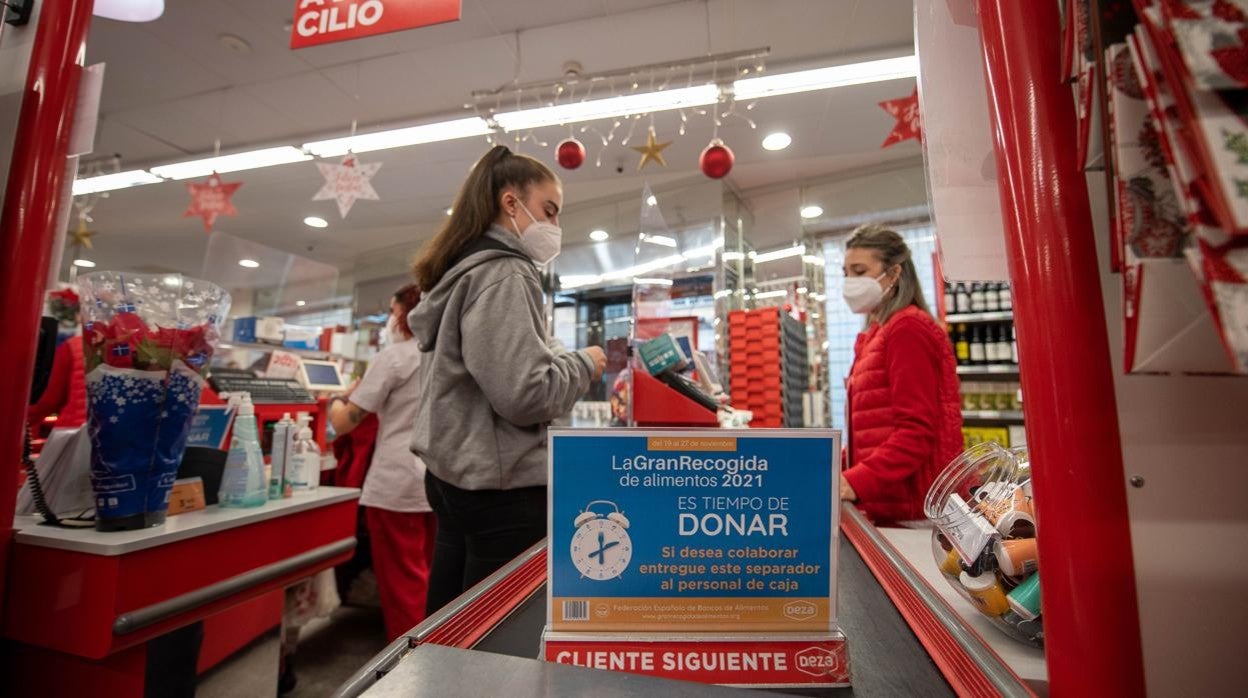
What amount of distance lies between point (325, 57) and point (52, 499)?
13.1ft

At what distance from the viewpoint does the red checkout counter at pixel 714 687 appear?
16.9 inches

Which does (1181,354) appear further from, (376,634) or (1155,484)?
(376,634)

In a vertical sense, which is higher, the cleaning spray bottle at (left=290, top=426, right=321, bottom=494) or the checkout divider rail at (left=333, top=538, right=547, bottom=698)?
the cleaning spray bottle at (left=290, top=426, right=321, bottom=494)

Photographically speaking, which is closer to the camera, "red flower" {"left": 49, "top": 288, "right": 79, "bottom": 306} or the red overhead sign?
the red overhead sign

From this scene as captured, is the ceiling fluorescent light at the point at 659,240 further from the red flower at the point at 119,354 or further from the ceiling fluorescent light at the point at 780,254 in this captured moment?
the ceiling fluorescent light at the point at 780,254

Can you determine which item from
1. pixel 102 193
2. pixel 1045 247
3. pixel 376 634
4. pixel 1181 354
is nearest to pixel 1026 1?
pixel 1045 247

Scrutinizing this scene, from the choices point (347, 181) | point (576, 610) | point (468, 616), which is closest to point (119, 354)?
point (468, 616)

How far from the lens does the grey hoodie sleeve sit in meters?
1.20

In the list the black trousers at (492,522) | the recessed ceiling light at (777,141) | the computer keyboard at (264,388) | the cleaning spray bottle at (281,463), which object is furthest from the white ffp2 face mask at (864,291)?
the recessed ceiling light at (777,141)

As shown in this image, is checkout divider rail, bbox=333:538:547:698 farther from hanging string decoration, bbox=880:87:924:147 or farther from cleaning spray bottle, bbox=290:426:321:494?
hanging string decoration, bbox=880:87:924:147

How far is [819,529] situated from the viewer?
536mm

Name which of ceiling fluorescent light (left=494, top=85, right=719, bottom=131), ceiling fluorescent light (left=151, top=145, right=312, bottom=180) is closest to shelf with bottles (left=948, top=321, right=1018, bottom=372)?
ceiling fluorescent light (left=494, top=85, right=719, bottom=131)

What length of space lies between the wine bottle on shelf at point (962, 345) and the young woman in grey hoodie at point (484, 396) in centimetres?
448

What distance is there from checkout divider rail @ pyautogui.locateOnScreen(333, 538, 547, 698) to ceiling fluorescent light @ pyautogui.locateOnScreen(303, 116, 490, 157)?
15.9 feet
